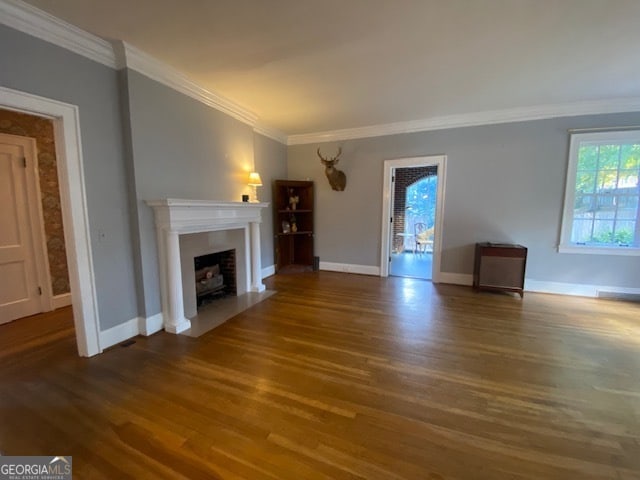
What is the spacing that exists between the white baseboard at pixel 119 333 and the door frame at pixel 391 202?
3857 millimetres

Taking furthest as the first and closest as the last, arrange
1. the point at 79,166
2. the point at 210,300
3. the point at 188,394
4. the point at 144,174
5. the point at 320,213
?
the point at 320,213, the point at 210,300, the point at 144,174, the point at 79,166, the point at 188,394

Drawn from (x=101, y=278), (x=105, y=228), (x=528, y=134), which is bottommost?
(x=101, y=278)

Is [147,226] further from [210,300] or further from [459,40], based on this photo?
[459,40]

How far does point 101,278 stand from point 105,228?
→ 462mm

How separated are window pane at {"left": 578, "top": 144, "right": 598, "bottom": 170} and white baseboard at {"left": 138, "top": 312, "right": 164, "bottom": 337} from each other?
19.3ft

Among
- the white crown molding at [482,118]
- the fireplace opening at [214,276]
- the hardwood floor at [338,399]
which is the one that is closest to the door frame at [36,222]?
the hardwood floor at [338,399]

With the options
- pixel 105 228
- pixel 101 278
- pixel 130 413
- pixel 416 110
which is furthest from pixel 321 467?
pixel 416 110

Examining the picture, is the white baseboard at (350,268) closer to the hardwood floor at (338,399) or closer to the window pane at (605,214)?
the hardwood floor at (338,399)

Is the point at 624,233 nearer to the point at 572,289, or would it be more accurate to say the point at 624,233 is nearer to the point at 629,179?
the point at 629,179

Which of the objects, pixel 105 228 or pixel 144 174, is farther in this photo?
pixel 144 174

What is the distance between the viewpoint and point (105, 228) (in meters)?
2.47

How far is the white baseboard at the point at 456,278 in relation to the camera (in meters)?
4.50

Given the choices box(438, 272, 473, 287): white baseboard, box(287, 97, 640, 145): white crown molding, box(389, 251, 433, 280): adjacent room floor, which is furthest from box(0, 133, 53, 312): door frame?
box(438, 272, 473, 287): white baseboard

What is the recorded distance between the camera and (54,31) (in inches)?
81.3
